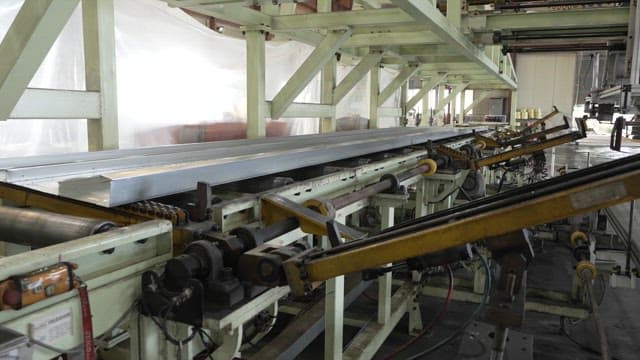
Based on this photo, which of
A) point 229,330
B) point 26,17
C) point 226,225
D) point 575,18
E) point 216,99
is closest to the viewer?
point 229,330

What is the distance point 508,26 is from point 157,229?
8.55 feet

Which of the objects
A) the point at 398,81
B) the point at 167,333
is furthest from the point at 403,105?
the point at 167,333

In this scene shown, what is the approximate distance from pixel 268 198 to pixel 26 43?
0.87 meters

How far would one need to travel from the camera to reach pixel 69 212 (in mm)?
1047

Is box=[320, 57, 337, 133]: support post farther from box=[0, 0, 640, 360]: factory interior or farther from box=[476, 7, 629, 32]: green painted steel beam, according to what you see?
box=[476, 7, 629, 32]: green painted steel beam

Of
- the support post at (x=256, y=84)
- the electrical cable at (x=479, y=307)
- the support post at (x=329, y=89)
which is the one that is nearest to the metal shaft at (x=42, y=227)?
the electrical cable at (x=479, y=307)

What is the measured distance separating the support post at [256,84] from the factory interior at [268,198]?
0.01m

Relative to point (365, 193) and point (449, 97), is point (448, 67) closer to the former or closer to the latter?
point (449, 97)

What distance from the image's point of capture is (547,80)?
Answer: 10477 mm

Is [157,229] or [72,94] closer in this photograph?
[157,229]

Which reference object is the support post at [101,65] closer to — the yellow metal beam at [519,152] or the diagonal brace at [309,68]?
the diagonal brace at [309,68]

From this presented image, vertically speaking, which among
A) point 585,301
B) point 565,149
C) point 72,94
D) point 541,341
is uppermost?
point 72,94

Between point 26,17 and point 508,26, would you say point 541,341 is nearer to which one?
point 508,26

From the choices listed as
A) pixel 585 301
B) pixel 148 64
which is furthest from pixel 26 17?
pixel 585 301
